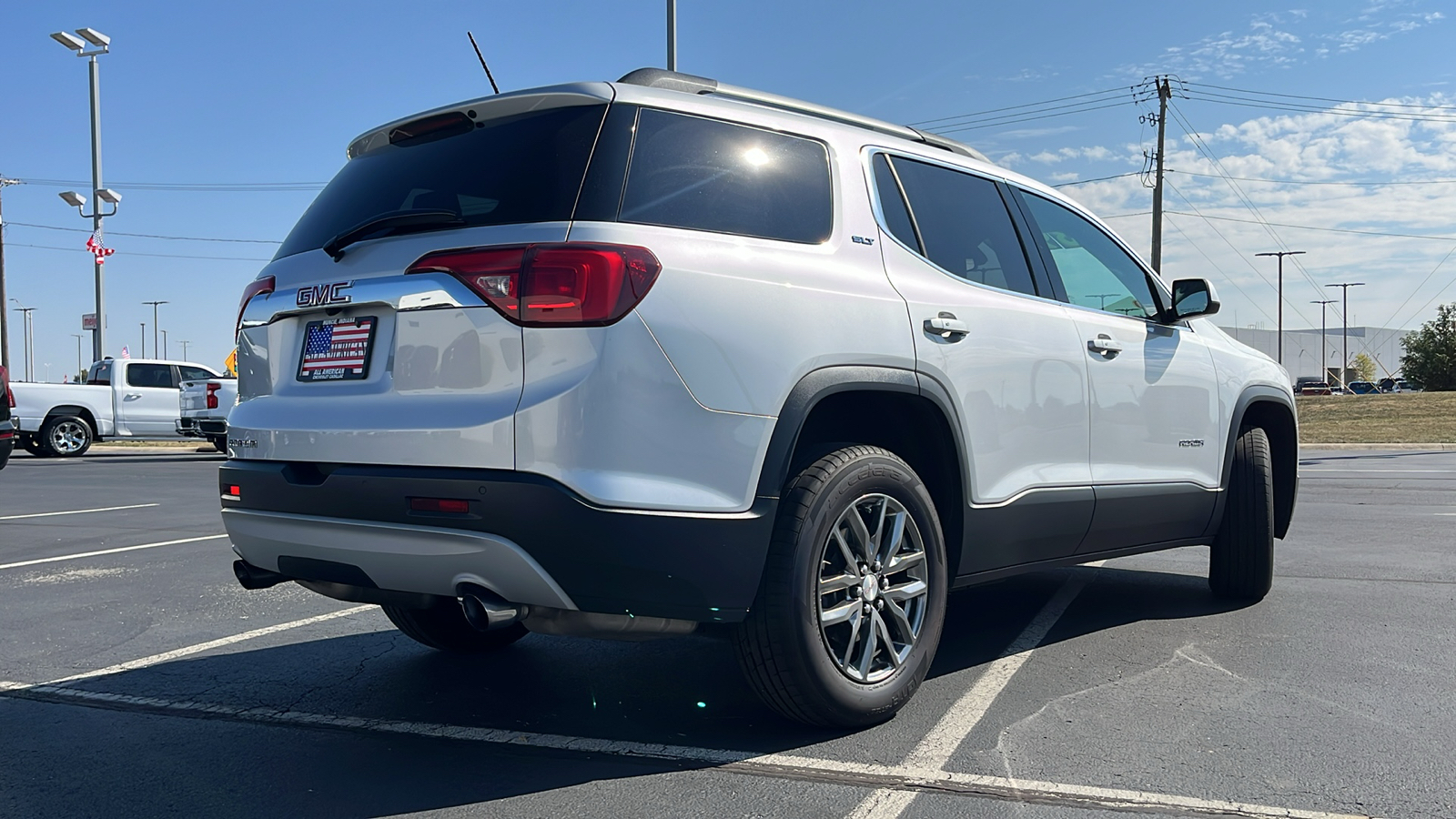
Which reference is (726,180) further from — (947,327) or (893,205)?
(947,327)

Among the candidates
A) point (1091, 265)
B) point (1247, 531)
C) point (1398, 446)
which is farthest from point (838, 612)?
point (1398, 446)

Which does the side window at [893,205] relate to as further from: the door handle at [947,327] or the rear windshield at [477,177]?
the rear windshield at [477,177]

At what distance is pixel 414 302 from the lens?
10.4 ft

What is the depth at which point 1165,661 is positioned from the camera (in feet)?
14.4

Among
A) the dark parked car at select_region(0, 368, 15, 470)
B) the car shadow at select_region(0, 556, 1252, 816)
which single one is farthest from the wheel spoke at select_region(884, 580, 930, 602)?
the dark parked car at select_region(0, 368, 15, 470)

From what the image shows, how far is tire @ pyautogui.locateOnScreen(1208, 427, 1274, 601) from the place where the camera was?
18.0 feet

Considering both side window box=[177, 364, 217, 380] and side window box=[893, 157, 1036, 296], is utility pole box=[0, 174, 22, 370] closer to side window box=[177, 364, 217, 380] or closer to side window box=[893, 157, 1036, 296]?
side window box=[177, 364, 217, 380]

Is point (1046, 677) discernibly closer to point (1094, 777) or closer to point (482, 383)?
point (1094, 777)

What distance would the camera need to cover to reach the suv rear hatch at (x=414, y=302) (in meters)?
3.05

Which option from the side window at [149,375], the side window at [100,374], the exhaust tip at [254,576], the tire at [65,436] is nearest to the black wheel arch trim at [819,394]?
the exhaust tip at [254,576]

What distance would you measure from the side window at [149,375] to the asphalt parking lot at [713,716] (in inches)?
702

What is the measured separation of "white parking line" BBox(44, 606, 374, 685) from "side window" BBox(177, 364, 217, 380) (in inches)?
724

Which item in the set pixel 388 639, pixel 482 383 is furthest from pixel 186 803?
pixel 388 639

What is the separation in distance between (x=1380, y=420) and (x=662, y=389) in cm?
3626
